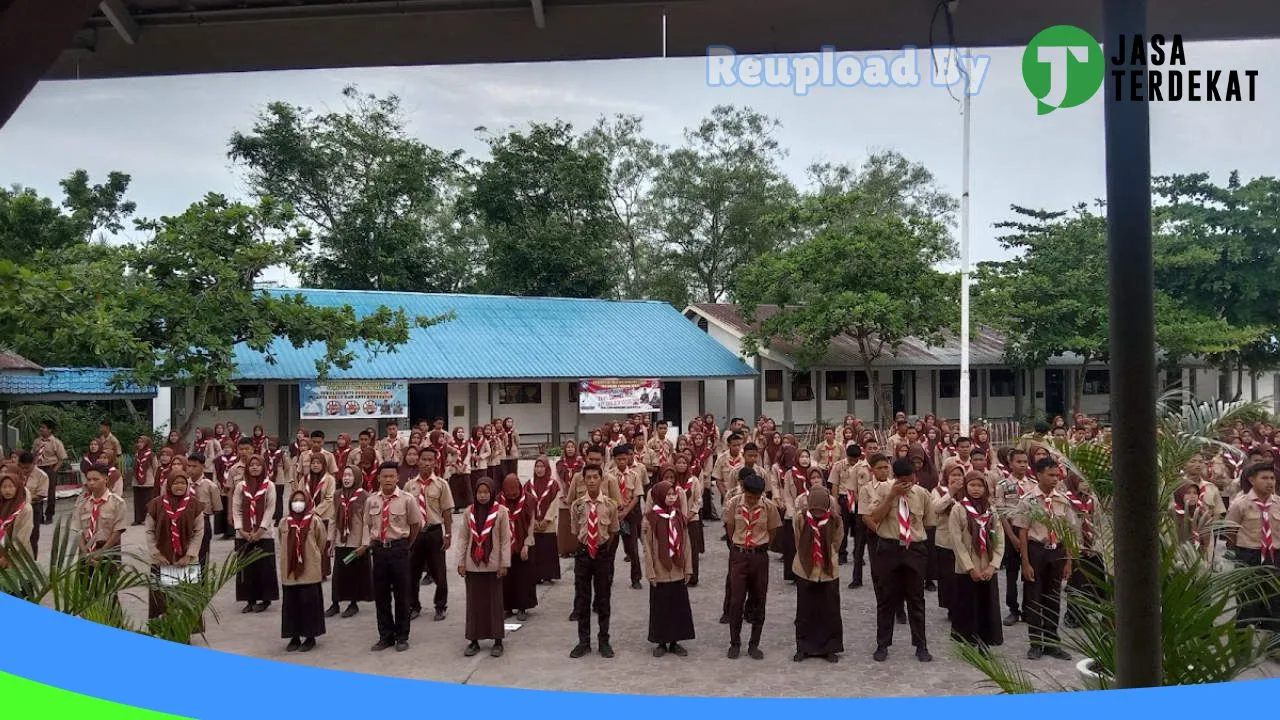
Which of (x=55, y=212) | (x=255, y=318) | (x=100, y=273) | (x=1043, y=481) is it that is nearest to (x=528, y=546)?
(x=1043, y=481)

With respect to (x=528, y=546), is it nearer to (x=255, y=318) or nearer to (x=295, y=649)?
(x=295, y=649)

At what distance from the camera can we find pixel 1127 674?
8.46 ft

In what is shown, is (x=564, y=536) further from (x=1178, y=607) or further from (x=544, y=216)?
(x=544, y=216)

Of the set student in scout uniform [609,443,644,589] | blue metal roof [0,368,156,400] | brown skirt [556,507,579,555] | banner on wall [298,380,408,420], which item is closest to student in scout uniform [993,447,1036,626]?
student in scout uniform [609,443,644,589]

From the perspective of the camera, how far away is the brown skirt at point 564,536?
9.87 m

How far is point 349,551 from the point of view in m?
7.84

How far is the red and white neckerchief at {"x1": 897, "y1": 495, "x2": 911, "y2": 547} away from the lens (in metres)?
6.66

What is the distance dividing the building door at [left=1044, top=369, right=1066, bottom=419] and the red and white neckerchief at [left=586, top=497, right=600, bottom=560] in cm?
2429

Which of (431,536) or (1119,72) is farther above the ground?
(1119,72)

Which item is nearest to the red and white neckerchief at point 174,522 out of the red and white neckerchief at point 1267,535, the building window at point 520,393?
the red and white neckerchief at point 1267,535

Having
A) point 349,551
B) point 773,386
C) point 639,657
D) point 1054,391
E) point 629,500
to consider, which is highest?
point 773,386

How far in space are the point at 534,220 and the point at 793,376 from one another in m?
10.1

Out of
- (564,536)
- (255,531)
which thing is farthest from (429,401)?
(255,531)

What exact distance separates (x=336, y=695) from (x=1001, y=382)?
90.5ft
